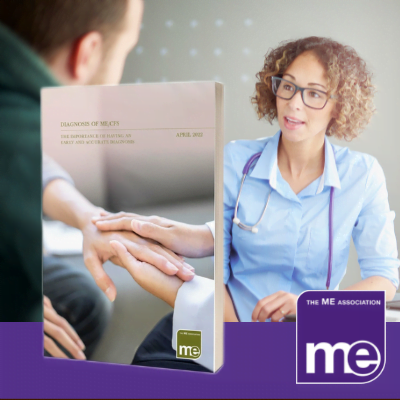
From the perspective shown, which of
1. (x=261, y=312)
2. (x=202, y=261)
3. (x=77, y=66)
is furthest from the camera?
(x=77, y=66)

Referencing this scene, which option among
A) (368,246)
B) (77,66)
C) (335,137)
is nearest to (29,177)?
(77,66)

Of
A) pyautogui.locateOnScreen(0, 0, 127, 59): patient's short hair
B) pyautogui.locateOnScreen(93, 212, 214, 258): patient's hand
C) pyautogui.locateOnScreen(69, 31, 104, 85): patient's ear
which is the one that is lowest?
pyautogui.locateOnScreen(93, 212, 214, 258): patient's hand

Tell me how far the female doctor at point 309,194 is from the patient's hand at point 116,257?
49 centimetres

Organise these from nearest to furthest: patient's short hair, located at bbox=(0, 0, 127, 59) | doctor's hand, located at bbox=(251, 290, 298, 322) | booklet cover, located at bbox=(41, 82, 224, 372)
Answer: booklet cover, located at bbox=(41, 82, 224, 372) → doctor's hand, located at bbox=(251, 290, 298, 322) → patient's short hair, located at bbox=(0, 0, 127, 59)

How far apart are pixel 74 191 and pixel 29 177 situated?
657mm

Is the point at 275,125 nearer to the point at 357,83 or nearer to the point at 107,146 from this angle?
the point at 357,83

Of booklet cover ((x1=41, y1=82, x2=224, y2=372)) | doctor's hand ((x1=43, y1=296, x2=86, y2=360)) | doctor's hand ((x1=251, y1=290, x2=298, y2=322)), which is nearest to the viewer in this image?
booklet cover ((x1=41, y1=82, x2=224, y2=372))

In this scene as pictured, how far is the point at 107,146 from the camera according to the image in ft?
2.86

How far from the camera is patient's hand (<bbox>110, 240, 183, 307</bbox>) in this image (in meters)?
0.84

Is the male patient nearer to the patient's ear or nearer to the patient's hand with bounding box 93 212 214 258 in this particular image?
the patient's ear

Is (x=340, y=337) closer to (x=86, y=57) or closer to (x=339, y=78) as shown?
(x=339, y=78)

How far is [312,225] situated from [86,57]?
942 millimetres

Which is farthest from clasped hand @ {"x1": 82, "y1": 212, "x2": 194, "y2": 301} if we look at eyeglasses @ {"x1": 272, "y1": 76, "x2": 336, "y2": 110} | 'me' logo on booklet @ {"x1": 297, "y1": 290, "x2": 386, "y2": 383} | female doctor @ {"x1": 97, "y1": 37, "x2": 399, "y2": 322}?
eyeglasses @ {"x1": 272, "y1": 76, "x2": 336, "y2": 110}

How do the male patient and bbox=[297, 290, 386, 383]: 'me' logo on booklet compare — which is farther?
the male patient
